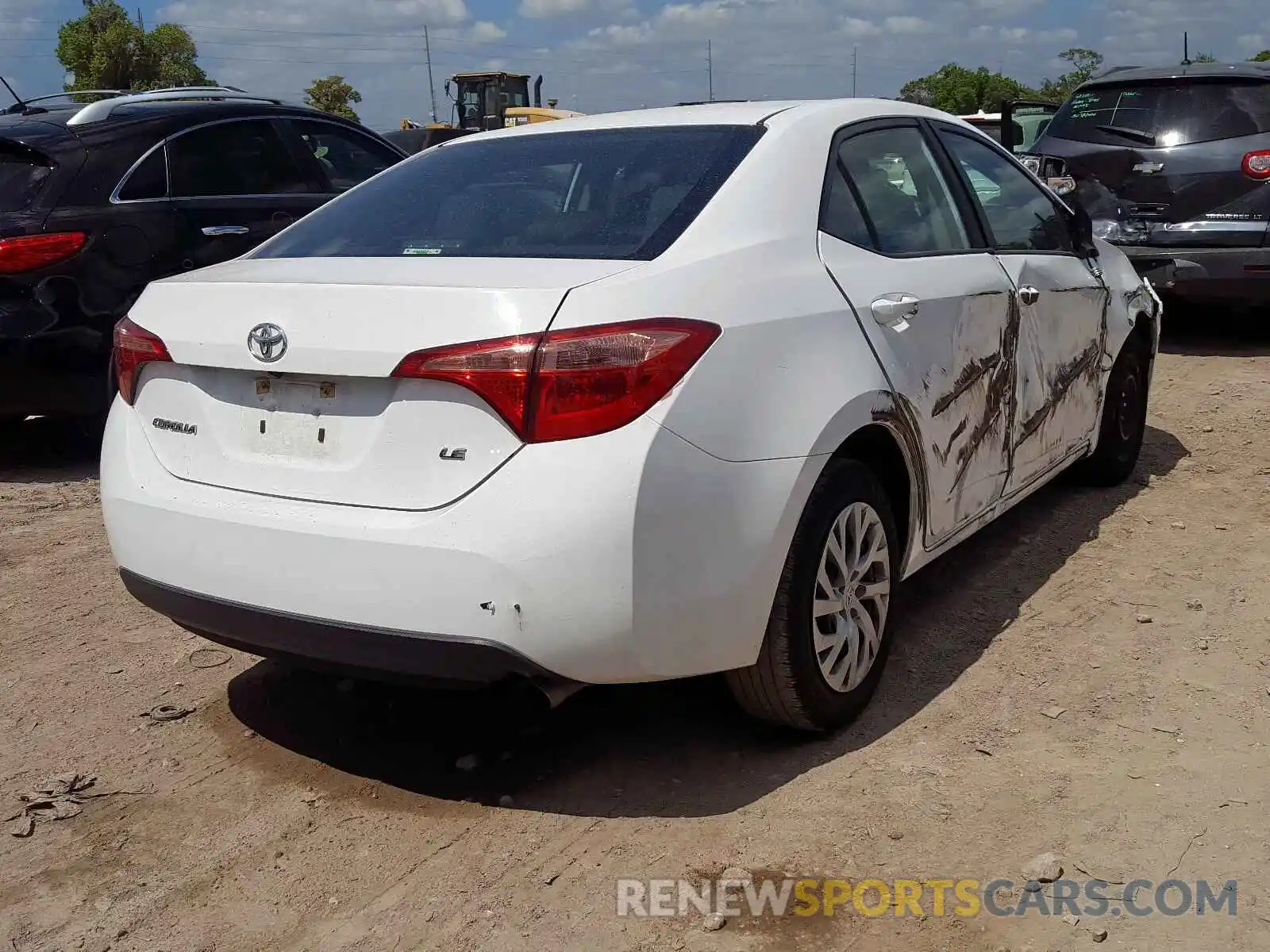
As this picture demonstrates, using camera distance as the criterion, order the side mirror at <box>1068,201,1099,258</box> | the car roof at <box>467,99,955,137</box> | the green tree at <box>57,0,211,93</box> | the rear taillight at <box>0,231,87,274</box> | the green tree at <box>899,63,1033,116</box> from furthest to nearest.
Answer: the green tree at <box>899,63,1033,116</box>, the green tree at <box>57,0,211,93</box>, the rear taillight at <box>0,231,87,274</box>, the side mirror at <box>1068,201,1099,258</box>, the car roof at <box>467,99,955,137</box>

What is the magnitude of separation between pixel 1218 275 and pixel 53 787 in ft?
24.0

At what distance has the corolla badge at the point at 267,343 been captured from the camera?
2.88 m

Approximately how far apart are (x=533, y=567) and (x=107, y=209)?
13.7ft

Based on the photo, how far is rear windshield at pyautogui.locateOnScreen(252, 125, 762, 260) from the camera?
3.11m

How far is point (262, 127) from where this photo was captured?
6.82m

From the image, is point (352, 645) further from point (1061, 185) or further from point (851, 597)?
point (1061, 185)

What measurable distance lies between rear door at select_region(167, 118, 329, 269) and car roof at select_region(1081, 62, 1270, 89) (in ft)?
18.0

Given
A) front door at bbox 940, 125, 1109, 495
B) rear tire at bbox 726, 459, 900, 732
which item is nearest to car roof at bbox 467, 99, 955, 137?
front door at bbox 940, 125, 1109, 495

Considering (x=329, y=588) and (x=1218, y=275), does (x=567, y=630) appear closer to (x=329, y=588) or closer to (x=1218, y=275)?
(x=329, y=588)

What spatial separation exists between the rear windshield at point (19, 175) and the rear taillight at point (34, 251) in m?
0.20

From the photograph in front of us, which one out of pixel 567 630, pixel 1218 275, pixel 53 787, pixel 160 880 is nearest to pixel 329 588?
pixel 567 630

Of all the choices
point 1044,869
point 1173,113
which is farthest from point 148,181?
point 1173,113

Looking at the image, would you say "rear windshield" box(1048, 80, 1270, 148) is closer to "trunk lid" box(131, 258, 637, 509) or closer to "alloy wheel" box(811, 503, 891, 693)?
"alloy wheel" box(811, 503, 891, 693)

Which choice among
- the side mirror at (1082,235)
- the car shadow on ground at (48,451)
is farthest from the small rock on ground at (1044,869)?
the car shadow on ground at (48,451)
